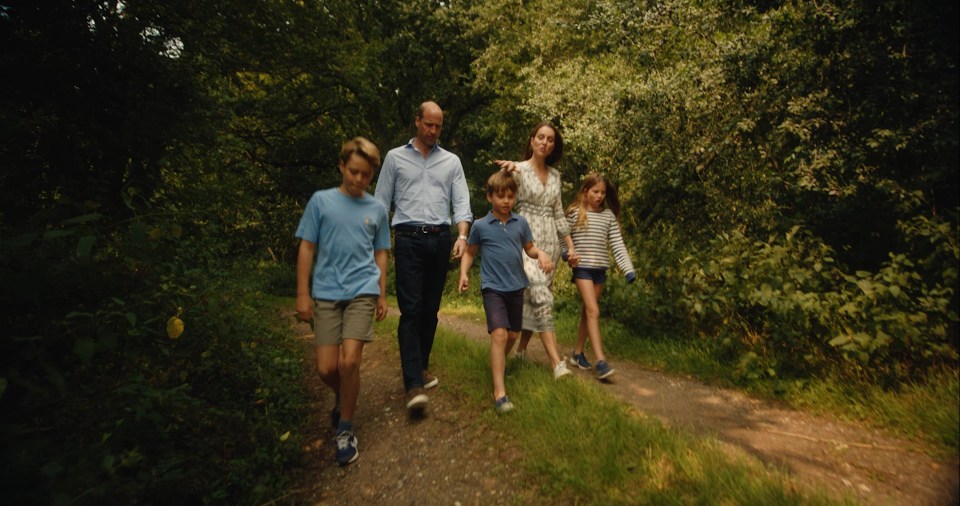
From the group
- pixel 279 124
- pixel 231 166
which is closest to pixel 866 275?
pixel 231 166

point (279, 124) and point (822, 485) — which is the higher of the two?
point (279, 124)

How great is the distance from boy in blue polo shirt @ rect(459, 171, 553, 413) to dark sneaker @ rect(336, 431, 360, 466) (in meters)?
1.04

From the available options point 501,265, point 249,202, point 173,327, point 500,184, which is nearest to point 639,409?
point 501,265

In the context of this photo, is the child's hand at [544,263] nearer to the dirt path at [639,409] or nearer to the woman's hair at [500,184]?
the woman's hair at [500,184]

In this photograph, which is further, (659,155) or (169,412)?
(659,155)

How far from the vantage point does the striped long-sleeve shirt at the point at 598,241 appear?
4.37m

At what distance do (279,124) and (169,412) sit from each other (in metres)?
12.7

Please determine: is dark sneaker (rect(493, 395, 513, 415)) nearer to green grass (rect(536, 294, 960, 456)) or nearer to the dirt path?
the dirt path

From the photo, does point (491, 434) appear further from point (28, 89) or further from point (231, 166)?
point (231, 166)

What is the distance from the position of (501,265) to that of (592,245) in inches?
47.1

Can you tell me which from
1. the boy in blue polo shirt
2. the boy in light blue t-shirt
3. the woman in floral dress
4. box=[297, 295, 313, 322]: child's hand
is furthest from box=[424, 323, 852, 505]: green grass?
box=[297, 295, 313, 322]: child's hand

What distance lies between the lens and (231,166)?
7.83m

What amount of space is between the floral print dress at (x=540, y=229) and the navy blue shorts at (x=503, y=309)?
31cm

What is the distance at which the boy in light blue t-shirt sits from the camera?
2.98 meters
